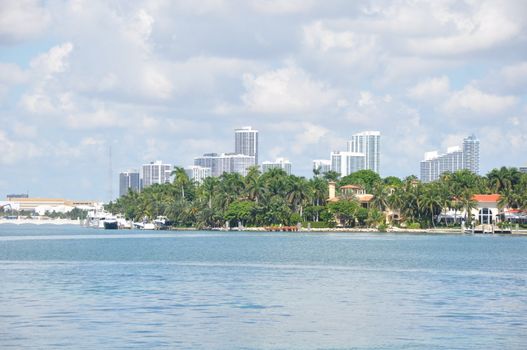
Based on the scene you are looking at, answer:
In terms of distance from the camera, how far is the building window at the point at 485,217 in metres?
186

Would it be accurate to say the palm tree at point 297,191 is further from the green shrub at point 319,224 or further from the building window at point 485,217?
the building window at point 485,217

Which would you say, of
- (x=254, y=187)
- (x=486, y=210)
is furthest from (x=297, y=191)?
(x=486, y=210)

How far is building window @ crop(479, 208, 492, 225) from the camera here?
18638cm

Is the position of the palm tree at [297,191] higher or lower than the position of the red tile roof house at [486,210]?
higher

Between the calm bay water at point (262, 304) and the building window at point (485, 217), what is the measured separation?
10470cm

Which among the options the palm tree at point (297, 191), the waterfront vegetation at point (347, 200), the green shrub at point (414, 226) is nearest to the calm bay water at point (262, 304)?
the waterfront vegetation at point (347, 200)

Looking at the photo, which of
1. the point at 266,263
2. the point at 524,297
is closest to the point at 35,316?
the point at 524,297

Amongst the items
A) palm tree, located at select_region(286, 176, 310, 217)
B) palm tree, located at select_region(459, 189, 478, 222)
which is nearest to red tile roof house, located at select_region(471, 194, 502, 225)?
palm tree, located at select_region(459, 189, 478, 222)

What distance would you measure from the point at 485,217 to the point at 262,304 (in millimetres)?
146657

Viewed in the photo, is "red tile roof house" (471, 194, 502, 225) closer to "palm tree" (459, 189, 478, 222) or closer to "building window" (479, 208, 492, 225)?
"building window" (479, 208, 492, 225)

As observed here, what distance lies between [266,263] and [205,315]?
38592mm

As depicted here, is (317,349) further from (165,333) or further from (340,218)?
(340,218)

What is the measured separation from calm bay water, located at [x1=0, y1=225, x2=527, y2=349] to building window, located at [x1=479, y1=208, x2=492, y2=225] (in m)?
105

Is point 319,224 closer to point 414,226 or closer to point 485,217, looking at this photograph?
point 414,226
